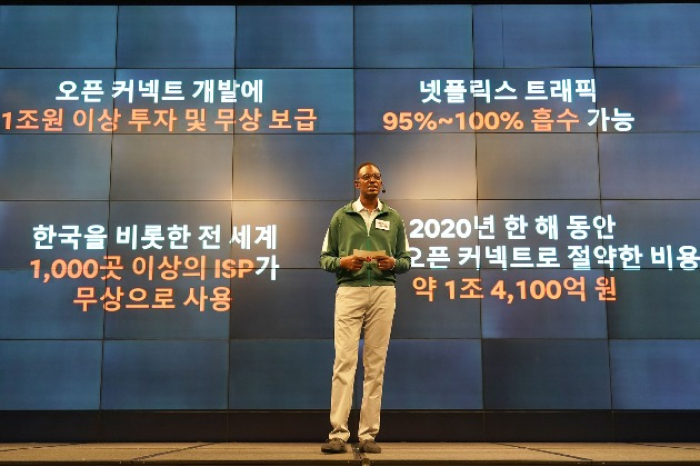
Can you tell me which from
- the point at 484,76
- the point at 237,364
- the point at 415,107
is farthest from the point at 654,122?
the point at 237,364

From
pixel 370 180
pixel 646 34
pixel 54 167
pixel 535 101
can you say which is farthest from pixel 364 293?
pixel 646 34

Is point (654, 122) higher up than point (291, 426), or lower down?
higher up

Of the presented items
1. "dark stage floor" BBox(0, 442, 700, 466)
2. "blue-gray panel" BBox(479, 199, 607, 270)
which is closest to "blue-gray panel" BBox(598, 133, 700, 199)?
"blue-gray panel" BBox(479, 199, 607, 270)

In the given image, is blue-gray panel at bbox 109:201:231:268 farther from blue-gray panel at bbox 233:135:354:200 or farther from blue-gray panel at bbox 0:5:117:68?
blue-gray panel at bbox 0:5:117:68

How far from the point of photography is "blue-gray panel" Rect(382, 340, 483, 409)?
548 centimetres

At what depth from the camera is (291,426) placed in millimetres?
5426

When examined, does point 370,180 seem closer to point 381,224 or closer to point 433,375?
point 381,224

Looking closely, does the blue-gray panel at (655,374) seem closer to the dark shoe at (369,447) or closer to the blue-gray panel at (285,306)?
the dark shoe at (369,447)

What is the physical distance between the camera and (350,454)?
4.35 metres

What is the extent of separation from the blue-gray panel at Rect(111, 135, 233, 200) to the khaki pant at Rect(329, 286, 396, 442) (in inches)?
66.3

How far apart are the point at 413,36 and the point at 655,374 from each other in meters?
3.37

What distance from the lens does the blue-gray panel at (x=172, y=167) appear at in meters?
5.71

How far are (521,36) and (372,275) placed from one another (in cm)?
265

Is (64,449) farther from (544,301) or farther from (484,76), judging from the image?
(484,76)
